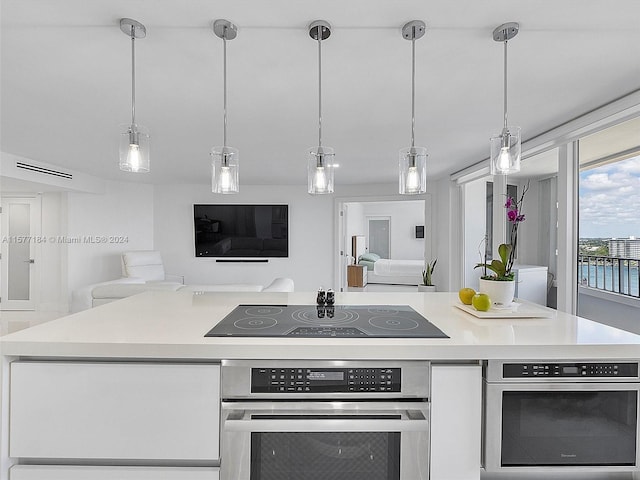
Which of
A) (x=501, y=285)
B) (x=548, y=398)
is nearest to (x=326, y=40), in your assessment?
(x=501, y=285)

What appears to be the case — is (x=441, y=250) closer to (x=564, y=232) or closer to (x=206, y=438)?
(x=564, y=232)

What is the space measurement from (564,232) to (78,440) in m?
3.50

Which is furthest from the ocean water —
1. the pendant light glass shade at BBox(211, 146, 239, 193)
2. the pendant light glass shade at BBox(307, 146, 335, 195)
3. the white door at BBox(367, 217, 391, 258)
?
the white door at BBox(367, 217, 391, 258)

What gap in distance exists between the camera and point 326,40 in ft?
5.85

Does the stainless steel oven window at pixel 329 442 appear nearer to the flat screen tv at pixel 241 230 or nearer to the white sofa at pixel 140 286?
the white sofa at pixel 140 286

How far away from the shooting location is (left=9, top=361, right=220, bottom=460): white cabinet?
125 centimetres

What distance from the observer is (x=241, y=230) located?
262 inches

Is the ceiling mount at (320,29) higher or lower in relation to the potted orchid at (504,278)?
higher

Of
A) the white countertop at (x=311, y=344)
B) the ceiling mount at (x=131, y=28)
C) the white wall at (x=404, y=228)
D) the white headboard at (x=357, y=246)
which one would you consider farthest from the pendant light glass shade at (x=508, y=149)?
Answer: the white wall at (x=404, y=228)

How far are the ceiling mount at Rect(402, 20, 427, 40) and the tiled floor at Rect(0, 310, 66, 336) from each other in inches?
219

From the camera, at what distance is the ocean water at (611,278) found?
2.46 meters

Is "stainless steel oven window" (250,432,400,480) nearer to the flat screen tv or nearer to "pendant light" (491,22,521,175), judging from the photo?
"pendant light" (491,22,521,175)

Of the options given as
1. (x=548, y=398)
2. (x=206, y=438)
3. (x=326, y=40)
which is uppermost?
(x=326, y=40)

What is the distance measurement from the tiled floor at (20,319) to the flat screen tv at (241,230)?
8.00ft
